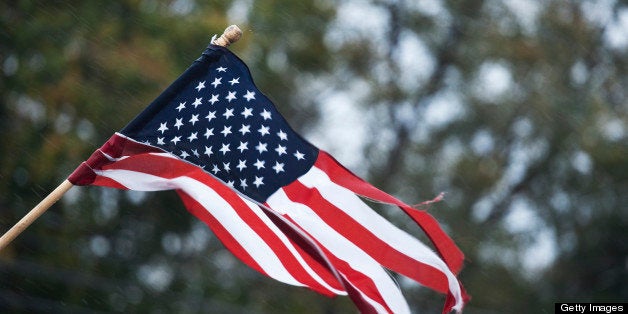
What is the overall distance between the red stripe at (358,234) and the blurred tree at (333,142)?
8202mm

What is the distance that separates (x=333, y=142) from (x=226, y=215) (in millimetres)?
11826

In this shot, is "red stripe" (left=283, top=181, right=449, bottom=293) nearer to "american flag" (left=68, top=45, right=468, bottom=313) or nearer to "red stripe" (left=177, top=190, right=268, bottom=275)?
"american flag" (left=68, top=45, right=468, bottom=313)

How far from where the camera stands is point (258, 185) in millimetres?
4570

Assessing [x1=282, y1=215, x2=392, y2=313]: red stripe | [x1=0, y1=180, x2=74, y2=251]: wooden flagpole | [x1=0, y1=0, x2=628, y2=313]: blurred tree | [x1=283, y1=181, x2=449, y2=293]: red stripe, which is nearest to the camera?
[x1=0, y1=180, x2=74, y2=251]: wooden flagpole

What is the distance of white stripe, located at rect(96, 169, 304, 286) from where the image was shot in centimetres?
459

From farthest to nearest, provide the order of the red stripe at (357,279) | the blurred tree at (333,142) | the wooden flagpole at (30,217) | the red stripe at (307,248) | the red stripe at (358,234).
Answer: the blurred tree at (333,142), the red stripe at (358,234), the red stripe at (357,279), the red stripe at (307,248), the wooden flagpole at (30,217)

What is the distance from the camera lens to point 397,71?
18.0 metres

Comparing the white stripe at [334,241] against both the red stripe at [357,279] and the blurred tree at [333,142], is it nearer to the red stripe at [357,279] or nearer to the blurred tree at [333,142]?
Result: the red stripe at [357,279]

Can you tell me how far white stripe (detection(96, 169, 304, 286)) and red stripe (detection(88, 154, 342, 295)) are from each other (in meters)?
0.02

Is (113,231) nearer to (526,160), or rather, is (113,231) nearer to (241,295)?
(241,295)

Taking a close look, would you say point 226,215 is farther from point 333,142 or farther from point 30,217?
point 333,142

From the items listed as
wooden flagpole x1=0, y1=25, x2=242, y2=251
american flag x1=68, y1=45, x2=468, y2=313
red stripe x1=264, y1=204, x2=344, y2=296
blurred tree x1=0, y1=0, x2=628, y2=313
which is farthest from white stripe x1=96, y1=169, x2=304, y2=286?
blurred tree x1=0, y1=0, x2=628, y2=313

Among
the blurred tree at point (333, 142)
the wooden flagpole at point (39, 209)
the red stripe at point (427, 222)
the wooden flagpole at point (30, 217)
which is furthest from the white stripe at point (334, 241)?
the blurred tree at point (333, 142)

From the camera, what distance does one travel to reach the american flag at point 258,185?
4543 mm
